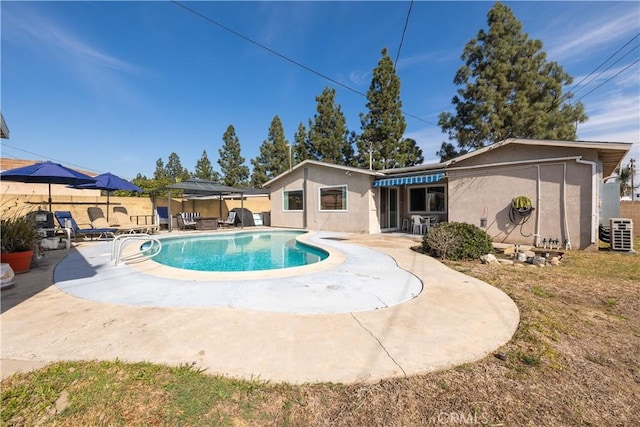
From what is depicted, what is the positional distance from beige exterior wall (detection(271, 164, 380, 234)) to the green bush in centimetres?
686

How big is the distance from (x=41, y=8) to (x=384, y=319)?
14.2m

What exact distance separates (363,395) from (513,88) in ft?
92.3

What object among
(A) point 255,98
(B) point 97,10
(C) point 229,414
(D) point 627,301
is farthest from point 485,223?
(A) point 255,98

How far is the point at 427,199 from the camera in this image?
17062mm

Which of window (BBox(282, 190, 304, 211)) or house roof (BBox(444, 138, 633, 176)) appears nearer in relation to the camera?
house roof (BBox(444, 138, 633, 176))

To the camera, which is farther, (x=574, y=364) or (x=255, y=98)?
(x=255, y=98)

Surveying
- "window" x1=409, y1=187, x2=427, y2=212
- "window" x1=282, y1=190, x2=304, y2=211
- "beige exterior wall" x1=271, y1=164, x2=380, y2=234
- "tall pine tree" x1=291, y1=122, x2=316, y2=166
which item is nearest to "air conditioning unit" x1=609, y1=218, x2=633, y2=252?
"window" x1=409, y1=187, x2=427, y2=212

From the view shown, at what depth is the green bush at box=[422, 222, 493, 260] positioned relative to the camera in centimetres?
873

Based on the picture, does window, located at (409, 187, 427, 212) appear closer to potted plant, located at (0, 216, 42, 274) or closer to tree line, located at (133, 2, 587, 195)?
tree line, located at (133, 2, 587, 195)

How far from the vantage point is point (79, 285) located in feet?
19.0

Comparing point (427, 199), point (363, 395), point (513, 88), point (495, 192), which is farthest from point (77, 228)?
point (513, 88)

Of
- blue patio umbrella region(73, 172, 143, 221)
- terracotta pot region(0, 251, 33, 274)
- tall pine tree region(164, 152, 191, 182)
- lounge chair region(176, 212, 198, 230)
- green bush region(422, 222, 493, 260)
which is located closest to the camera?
terracotta pot region(0, 251, 33, 274)

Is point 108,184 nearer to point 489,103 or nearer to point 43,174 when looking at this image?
point 43,174

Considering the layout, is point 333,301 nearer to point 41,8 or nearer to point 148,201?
point 41,8
